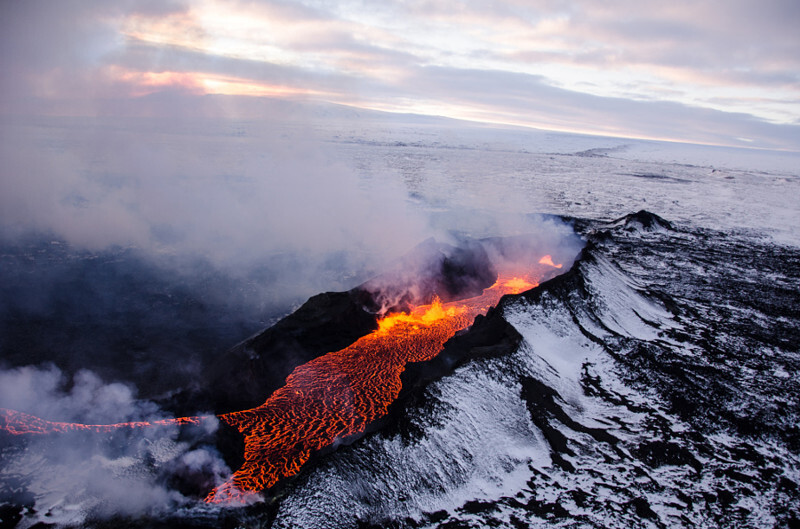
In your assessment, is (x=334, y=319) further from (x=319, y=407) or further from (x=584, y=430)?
(x=584, y=430)

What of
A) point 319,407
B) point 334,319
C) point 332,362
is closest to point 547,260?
point 334,319

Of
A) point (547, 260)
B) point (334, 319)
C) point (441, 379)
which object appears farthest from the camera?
point (547, 260)

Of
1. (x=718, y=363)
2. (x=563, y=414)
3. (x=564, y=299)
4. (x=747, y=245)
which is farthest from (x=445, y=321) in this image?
(x=747, y=245)

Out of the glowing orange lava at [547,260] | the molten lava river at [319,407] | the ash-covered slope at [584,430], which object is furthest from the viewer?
the glowing orange lava at [547,260]

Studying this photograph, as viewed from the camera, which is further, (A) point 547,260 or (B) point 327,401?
(A) point 547,260

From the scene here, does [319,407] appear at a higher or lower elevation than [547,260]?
lower

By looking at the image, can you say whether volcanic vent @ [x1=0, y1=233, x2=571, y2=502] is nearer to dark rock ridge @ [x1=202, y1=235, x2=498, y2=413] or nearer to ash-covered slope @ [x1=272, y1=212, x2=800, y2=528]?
dark rock ridge @ [x1=202, y1=235, x2=498, y2=413]

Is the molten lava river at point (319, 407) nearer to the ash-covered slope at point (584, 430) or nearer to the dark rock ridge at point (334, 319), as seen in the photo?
the dark rock ridge at point (334, 319)

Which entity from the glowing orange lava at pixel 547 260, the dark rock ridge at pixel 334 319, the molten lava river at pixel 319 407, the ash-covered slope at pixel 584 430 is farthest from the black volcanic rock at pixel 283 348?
the glowing orange lava at pixel 547 260
